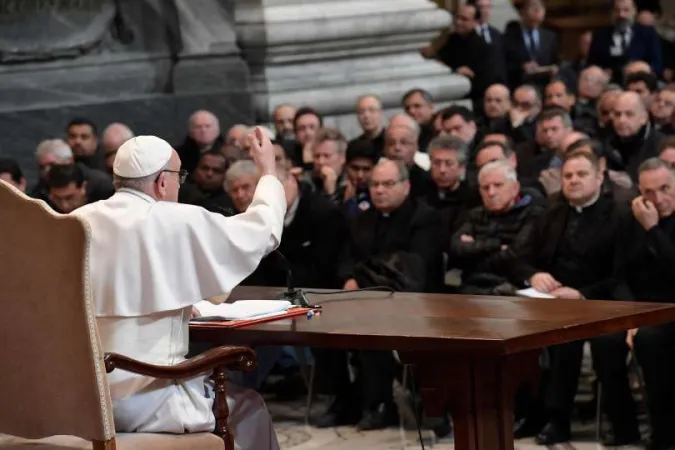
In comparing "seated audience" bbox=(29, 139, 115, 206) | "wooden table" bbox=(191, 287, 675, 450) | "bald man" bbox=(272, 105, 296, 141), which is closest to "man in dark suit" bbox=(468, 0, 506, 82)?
"bald man" bbox=(272, 105, 296, 141)

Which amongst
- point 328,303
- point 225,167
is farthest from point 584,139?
point 328,303

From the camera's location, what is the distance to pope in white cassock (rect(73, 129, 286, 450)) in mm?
5316

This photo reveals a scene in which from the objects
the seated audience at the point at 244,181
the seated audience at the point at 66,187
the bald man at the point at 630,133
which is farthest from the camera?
the bald man at the point at 630,133

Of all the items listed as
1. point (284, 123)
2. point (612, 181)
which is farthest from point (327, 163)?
point (284, 123)

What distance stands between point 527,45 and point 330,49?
10.1 ft

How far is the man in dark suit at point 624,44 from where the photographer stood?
48.7 feet

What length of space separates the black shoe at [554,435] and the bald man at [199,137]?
14.1 feet

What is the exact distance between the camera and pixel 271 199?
5.62 m

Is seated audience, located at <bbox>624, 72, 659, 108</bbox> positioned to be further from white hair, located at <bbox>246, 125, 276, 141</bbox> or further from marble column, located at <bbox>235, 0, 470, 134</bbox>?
white hair, located at <bbox>246, 125, 276, 141</bbox>

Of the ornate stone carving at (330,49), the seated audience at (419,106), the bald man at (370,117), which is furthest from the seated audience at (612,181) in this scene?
the ornate stone carving at (330,49)

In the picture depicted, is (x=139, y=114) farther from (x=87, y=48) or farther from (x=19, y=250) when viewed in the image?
(x=19, y=250)

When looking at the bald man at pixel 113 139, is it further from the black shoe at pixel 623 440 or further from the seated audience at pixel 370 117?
the black shoe at pixel 623 440

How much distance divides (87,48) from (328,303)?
6.48 metres

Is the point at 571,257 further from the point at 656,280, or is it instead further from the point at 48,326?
the point at 48,326
